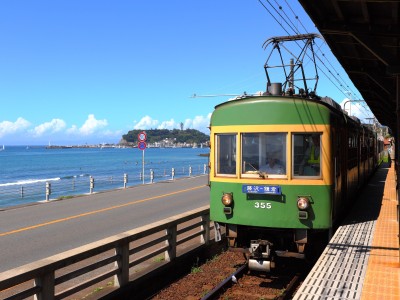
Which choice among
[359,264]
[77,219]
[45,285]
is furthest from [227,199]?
[77,219]

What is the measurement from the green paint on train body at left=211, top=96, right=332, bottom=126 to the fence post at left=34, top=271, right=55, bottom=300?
4.29 meters

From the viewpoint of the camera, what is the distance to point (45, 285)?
5273 millimetres

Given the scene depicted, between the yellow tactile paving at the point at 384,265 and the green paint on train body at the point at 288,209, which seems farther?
the green paint on train body at the point at 288,209

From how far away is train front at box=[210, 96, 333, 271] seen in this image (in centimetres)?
752

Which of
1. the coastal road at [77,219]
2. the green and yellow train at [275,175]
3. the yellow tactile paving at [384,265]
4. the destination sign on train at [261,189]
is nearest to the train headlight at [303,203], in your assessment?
the green and yellow train at [275,175]

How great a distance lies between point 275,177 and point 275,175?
4 centimetres

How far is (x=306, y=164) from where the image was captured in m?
7.66

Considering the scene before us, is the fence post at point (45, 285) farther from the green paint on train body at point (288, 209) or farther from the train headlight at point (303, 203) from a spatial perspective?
the train headlight at point (303, 203)

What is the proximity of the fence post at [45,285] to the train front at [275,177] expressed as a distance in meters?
3.55

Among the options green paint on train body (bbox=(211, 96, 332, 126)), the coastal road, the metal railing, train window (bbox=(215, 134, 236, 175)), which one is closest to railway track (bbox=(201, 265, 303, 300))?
train window (bbox=(215, 134, 236, 175))

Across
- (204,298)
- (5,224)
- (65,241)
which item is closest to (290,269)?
(204,298)

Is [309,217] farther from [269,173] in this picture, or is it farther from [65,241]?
[65,241]

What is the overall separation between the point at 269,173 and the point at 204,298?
2.51 meters

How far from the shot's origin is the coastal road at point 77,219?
10.6 metres
